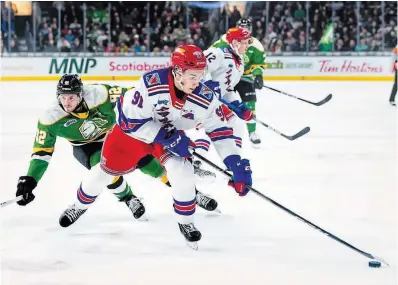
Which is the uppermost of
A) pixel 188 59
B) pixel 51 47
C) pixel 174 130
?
pixel 188 59

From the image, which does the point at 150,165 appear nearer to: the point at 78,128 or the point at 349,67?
the point at 78,128

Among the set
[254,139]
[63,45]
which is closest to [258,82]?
[254,139]

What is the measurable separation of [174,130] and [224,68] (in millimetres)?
2076

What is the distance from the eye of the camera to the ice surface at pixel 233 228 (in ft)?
8.98

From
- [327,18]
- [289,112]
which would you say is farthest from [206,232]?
[327,18]

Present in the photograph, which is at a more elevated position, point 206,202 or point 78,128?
point 78,128

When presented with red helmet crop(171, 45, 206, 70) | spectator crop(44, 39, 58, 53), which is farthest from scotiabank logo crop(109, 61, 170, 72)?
red helmet crop(171, 45, 206, 70)

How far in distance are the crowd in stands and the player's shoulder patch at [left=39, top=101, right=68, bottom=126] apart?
952cm

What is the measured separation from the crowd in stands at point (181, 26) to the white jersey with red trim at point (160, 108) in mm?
9645

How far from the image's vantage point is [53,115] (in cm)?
321

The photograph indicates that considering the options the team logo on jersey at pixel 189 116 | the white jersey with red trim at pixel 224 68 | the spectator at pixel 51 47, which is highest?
the team logo on jersey at pixel 189 116

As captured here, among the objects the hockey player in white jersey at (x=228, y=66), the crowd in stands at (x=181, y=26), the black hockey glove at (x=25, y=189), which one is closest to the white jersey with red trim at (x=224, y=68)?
the hockey player in white jersey at (x=228, y=66)

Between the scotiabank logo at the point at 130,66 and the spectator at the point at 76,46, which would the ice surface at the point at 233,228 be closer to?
the scotiabank logo at the point at 130,66

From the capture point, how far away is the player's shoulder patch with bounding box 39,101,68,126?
3201 mm
